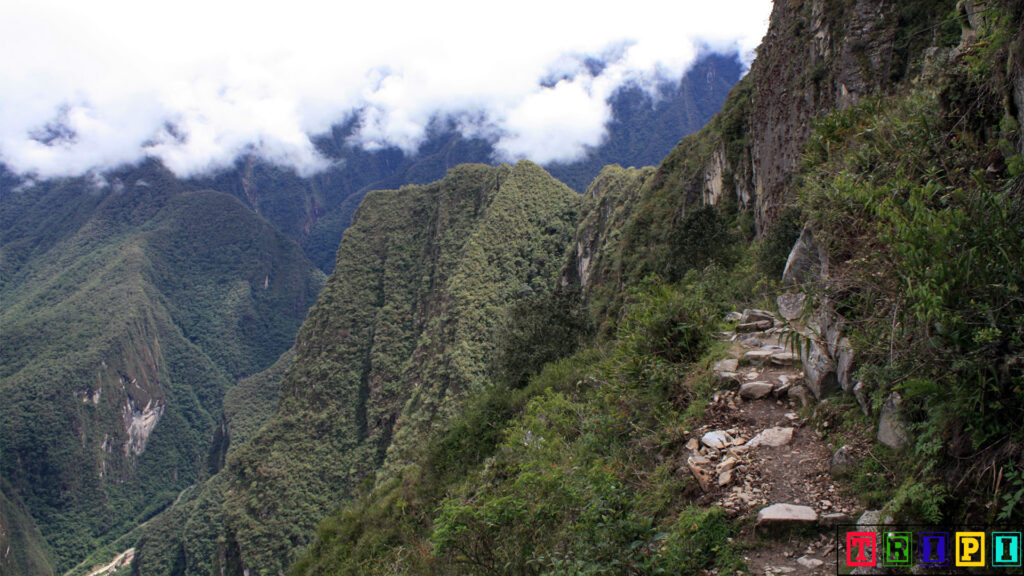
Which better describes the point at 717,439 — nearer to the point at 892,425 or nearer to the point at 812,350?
the point at 812,350

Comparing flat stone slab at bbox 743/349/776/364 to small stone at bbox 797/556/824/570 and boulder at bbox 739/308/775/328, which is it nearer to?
boulder at bbox 739/308/775/328

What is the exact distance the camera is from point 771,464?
427 centimetres

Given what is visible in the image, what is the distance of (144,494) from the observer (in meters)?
117

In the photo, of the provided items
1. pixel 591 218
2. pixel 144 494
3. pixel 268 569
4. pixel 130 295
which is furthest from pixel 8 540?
pixel 591 218

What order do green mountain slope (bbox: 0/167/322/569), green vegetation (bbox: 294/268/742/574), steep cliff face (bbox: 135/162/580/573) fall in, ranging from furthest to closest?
green mountain slope (bbox: 0/167/322/569), steep cliff face (bbox: 135/162/580/573), green vegetation (bbox: 294/268/742/574)

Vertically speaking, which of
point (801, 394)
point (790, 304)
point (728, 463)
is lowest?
point (728, 463)

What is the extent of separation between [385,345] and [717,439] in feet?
233

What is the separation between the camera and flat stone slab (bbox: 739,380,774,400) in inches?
206

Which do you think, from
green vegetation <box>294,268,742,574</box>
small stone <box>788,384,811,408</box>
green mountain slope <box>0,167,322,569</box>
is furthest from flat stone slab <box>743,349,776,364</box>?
green mountain slope <box>0,167,322,569</box>

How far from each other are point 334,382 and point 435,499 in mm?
62232

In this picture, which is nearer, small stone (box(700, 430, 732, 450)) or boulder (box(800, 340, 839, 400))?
boulder (box(800, 340, 839, 400))

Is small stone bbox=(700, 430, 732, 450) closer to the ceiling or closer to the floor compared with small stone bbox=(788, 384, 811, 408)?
closer to the floor

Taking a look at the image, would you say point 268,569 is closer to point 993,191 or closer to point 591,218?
point 591,218

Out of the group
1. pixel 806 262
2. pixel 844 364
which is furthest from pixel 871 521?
pixel 806 262
